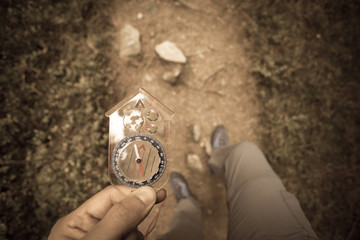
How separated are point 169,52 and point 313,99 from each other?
2.13 metres

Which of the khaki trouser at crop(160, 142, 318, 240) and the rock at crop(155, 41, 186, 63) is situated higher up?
the rock at crop(155, 41, 186, 63)

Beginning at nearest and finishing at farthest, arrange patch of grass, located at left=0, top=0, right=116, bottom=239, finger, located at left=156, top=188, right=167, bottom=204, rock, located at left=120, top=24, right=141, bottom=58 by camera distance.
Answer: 1. finger, located at left=156, top=188, right=167, bottom=204
2. patch of grass, located at left=0, top=0, right=116, bottom=239
3. rock, located at left=120, top=24, right=141, bottom=58

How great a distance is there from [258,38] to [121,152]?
2.57 m

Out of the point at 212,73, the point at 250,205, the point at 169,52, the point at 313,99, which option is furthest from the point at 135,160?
the point at 313,99

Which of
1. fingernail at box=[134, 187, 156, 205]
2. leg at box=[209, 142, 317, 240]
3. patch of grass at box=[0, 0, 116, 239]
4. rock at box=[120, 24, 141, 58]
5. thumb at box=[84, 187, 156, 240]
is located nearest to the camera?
thumb at box=[84, 187, 156, 240]

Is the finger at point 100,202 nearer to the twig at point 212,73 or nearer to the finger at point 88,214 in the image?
the finger at point 88,214

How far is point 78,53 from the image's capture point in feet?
8.63

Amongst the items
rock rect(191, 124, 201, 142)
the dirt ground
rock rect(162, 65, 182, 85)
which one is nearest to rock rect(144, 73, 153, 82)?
the dirt ground

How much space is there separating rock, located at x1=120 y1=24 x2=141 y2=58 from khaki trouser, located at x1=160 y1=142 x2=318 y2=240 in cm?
166

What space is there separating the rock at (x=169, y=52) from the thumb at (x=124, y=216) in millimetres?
1929

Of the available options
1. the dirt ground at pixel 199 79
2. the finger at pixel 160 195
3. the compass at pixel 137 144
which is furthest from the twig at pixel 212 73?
the finger at pixel 160 195

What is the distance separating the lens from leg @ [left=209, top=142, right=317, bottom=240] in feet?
6.05

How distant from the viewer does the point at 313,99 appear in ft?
10.2

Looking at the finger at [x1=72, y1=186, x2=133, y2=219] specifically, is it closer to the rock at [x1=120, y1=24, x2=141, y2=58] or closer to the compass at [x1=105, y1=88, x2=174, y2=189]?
the compass at [x1=105, y1=88, x2=174, y2=189]
